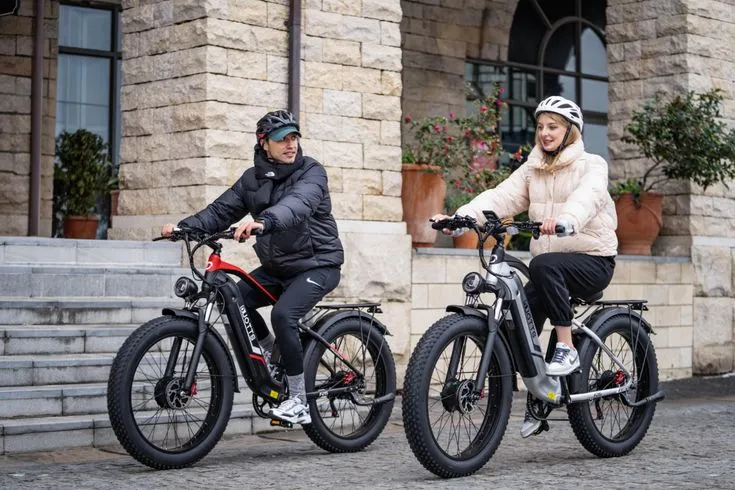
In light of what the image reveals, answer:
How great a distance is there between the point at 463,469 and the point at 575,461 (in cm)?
95

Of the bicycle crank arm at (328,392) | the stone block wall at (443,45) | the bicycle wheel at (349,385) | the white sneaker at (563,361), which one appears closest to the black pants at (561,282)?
the white sneaker at (563,361)

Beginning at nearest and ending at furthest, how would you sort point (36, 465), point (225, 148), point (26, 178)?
1. point (36, 465)
2. point (225, 148)
3. point (26, 178)

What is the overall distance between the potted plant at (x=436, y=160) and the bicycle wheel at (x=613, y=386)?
415cm

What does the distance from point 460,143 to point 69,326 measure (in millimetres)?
4656

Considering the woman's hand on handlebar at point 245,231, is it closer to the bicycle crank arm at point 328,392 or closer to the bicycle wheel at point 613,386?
the bicycle crank arm at point 328,392

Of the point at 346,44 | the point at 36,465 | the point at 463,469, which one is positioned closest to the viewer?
the point at 463,469

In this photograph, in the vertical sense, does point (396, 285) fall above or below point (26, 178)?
below

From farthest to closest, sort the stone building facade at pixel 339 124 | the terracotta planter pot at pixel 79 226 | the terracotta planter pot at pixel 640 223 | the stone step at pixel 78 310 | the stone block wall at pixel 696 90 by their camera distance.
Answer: the terracotta planter pot at pixel 79 226, the stone block wall at pixel 696 90, the terracotta planter pot at pixel 640 223, the stone building facade at pixel 339 124, the stone step at pixel 78 310

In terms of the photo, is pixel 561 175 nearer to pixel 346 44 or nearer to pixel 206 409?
pixel 206 409

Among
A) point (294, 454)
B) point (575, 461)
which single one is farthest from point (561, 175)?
point (294, 454)

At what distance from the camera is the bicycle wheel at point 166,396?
6238 millimetres

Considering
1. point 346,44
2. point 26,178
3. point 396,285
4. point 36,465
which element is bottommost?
point 36,465

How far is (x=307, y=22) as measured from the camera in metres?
10.4

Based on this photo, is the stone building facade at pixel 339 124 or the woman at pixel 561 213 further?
the stone building facade at pixel 339 124
